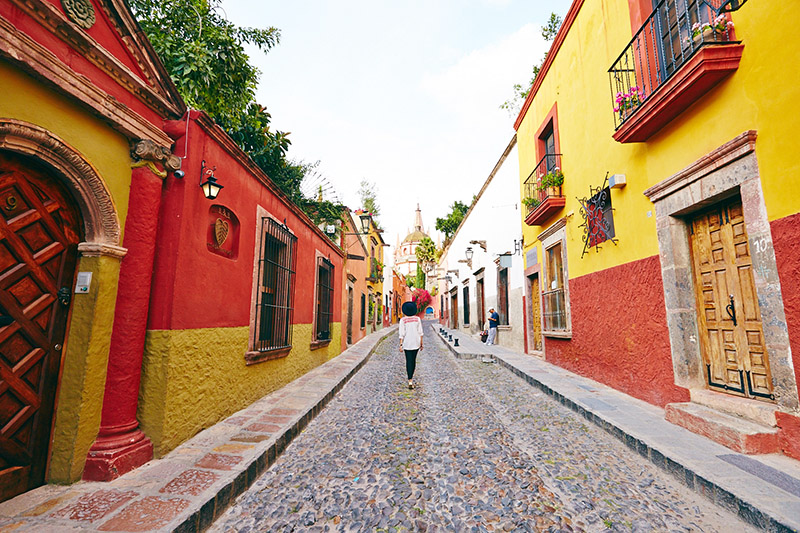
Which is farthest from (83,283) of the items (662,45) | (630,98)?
(662,45)

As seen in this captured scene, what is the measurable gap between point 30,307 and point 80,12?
7.37 feet

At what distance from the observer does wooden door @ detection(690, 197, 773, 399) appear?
139 inches

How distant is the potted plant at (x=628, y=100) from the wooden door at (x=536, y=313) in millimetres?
5348

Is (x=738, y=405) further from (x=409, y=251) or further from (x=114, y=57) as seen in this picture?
(x=409, y=251)

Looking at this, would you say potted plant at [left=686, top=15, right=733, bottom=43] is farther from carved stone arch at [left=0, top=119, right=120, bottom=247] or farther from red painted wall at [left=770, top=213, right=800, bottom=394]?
carved stone arch at [left=0, top=119, right=120, bottom=247]

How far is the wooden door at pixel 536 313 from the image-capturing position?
31.9 ft

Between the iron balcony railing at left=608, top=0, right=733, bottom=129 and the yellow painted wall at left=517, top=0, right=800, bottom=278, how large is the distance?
0.77ft

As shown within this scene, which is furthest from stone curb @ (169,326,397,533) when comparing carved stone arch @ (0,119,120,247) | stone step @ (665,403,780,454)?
stone step @ (665,403,780,454)

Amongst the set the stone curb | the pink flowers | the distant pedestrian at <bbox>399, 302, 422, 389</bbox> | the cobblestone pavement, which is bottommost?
the cobblestone pavement

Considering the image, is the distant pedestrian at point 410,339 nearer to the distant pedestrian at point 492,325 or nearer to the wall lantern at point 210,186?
the wall lantern at point 210,186

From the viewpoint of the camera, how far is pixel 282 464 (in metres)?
3.21

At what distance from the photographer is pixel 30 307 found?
2.49 metres

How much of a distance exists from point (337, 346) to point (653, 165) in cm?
879

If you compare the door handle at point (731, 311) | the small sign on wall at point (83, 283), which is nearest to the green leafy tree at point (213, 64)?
the small sign on wall at point (83, 283)
